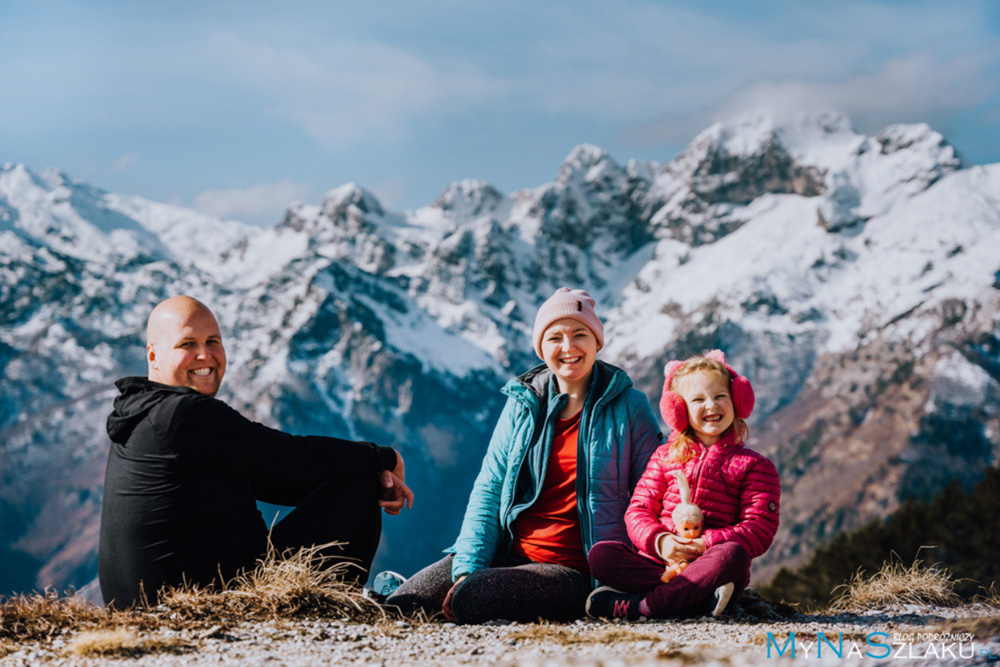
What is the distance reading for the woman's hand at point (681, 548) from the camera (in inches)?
300

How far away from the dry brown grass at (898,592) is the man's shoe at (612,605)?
3636mm

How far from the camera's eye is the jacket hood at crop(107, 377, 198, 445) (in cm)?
691

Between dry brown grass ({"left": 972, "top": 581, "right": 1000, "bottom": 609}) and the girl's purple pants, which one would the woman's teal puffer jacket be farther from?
dry brown grass ({"left": 972, "top": 581, "right": 1000, "bottom": 609})

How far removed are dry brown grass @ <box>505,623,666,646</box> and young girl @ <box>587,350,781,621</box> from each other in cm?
68

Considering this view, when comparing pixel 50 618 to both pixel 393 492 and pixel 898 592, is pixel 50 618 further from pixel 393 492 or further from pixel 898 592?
pixel 898 592

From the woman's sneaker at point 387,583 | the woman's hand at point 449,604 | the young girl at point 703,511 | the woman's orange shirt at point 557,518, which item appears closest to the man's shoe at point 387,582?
the woman's sneaker at point 387,583

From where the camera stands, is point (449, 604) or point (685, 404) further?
point (685, 404)

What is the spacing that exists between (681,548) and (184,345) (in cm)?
485

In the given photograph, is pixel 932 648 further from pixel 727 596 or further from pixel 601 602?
pixel 601 602

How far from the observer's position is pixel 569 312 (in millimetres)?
8797

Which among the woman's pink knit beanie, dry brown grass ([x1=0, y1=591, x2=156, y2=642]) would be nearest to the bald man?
dry brown grass ([x1=0, y1=591, x2=156, y2=642])

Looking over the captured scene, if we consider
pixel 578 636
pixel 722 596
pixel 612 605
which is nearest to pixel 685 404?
pixel 722 596

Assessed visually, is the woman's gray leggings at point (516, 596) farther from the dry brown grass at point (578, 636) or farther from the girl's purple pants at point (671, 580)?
the dry brown grass at point (578, 636)

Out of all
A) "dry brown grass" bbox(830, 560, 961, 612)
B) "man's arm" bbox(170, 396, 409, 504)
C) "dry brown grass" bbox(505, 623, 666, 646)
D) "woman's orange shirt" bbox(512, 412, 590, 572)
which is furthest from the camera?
"dry brown grass" bbox(830, 560, 961, 612)
